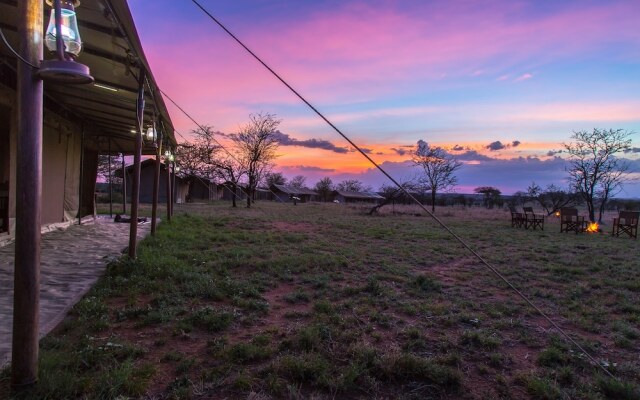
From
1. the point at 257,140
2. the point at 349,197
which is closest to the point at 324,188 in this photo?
the point at 349,197

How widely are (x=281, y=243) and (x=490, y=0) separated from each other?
→ 19.6ft

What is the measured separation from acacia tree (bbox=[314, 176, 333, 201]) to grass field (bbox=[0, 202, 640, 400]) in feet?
211

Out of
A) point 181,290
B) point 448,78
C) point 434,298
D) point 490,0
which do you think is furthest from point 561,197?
point 181,290

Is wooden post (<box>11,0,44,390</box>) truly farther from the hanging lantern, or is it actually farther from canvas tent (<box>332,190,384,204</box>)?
canvas tent (<box>332,190,384,204</box>)

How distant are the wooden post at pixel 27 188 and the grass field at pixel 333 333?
325 mm

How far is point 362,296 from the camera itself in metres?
4.61

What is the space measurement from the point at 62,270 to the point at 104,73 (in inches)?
100

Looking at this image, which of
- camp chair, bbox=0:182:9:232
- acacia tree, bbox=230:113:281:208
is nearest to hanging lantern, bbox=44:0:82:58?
camp chair, bbox=0:182:9:232

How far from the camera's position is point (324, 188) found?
71.8 m

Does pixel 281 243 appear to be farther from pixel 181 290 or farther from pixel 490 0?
pixel 490 0

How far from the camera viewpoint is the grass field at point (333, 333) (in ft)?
8.03

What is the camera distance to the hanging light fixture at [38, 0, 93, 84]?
1876 mm

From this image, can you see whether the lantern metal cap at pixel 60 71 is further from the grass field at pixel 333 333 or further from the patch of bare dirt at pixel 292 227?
the patch of bare dirt at pixel 292 227

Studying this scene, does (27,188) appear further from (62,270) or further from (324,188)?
(324,188)
